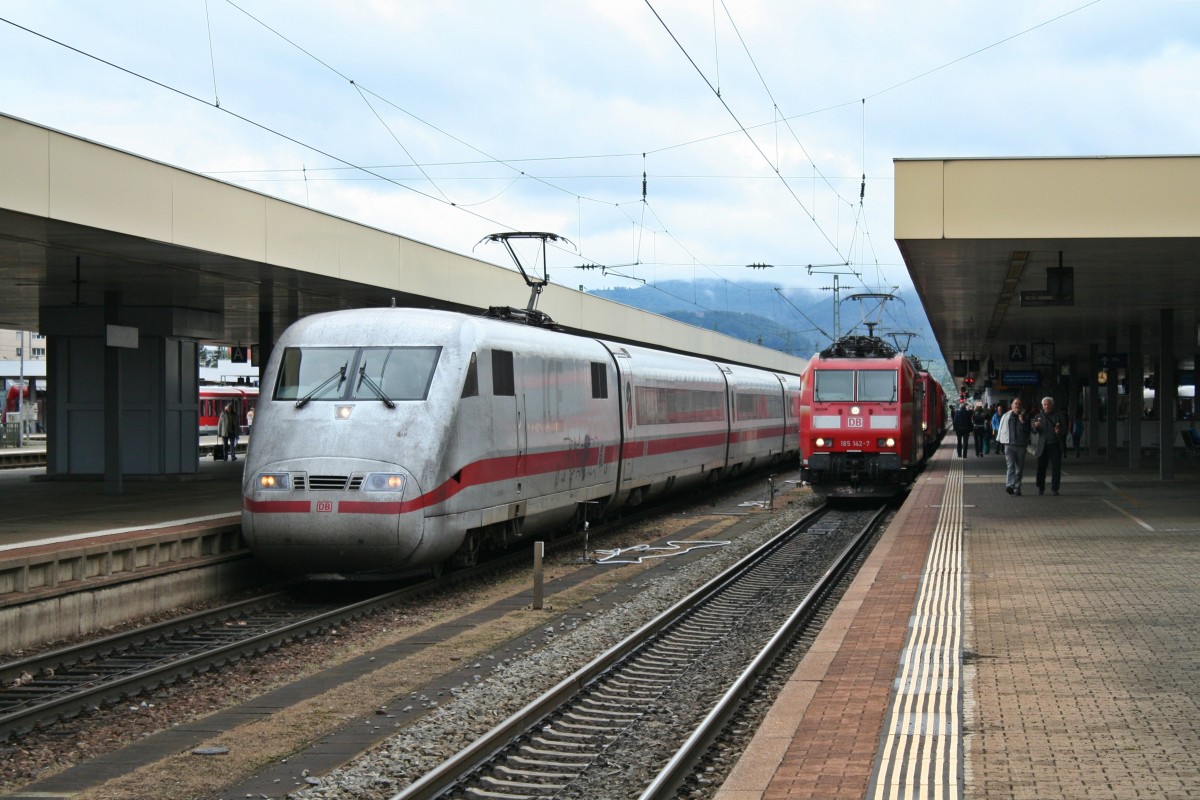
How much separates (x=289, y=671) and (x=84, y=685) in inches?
59.7

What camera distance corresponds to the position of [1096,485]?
26859mm

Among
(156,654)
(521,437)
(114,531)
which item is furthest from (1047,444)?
(156,654)

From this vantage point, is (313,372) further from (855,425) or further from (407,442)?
(855,425)

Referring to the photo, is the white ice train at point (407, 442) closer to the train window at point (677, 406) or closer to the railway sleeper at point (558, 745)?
the train window at point (677, 406)

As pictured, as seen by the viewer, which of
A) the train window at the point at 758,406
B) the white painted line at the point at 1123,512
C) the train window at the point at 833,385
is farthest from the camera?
the train window at the point at 758,406

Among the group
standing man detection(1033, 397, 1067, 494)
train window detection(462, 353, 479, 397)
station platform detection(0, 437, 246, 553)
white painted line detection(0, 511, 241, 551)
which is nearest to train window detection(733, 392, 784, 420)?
standing man detection(1033, 397, 1067, 494)

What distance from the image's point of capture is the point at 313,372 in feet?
43.8

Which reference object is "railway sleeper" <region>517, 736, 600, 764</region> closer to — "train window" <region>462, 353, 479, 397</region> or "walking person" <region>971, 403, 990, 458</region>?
"train window" <region>462, 353, 479, 397</region>

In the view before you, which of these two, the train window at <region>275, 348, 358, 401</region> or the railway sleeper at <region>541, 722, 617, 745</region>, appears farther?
the train window at <region>275, 348, 358, 401</region>

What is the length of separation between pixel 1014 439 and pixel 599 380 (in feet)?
29.4

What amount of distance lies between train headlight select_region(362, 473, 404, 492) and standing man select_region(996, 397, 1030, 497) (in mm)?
14065

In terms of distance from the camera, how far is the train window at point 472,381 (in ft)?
43.9

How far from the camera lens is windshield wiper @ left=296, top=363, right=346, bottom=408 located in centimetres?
1298

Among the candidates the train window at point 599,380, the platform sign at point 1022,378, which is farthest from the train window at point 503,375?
the platform sign at point 1022,378
